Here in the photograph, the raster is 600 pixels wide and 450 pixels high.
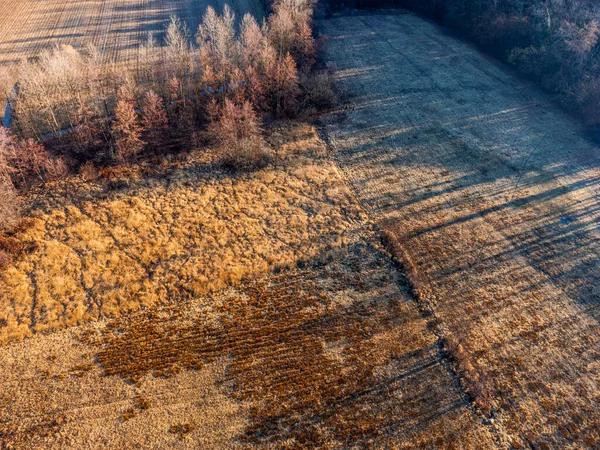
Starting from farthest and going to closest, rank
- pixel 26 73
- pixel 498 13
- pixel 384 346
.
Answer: pixel 498 13, pixel 26 73, pixel 384 346

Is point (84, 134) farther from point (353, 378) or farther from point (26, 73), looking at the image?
point (353, 378)

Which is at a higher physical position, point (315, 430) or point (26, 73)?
point (26, 73)

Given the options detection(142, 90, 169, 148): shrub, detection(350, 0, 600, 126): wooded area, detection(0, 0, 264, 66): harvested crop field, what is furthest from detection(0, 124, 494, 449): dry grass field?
detection(350, 0, 600, 126): wooded area

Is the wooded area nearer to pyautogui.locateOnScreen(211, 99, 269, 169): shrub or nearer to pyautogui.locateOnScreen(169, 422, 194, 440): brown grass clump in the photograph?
pyautogui.locateOnScreen(211, 99, 269, 169): shrub

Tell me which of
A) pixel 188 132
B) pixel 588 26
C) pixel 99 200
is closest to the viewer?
pixel 99 200

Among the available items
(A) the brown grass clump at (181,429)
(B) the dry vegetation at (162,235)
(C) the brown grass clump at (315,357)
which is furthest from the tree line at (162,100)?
(A) the brown grass clump at (181,429)

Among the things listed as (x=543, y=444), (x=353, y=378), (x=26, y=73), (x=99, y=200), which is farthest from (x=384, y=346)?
(x=26, y=73)

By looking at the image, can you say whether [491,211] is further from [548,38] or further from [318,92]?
[548,38]
